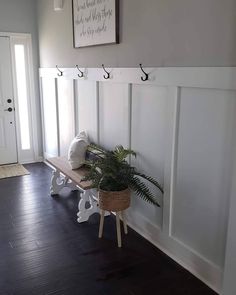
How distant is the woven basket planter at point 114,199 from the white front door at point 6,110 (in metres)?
2.73

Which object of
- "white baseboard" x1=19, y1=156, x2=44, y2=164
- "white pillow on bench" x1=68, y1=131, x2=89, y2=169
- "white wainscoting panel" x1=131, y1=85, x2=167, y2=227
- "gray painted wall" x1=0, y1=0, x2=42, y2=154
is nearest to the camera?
"white wainscoting panel" x1=131, y1=85, x2=167, y2=227

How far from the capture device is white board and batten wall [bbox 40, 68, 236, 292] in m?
1.93

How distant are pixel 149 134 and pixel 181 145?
396mm

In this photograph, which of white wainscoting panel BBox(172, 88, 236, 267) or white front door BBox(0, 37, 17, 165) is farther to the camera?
white front door BBox(0, 37, 17, 165)

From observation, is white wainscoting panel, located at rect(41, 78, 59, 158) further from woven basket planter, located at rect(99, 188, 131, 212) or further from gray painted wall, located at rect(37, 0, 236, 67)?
woven basket planter, located at rect(99, 188, 131, 212)

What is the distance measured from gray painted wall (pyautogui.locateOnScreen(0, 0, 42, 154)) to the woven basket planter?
298cm

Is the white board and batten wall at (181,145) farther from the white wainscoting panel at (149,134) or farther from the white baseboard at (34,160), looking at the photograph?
the white baseboard at (34,160)

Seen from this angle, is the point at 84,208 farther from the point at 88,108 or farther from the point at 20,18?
the point at 20,18

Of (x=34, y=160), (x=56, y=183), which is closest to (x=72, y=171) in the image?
(x=56, y=183)

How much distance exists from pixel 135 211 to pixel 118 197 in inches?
18.0

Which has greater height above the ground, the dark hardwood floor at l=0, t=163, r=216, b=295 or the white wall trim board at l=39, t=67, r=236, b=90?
the white wall trim board at l=39, t=67, r=236, b=90

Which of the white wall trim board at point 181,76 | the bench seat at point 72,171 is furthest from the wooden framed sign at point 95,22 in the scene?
the bench seat at point 72,171

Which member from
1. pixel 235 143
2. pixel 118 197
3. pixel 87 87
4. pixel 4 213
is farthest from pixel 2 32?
pixel 235 143

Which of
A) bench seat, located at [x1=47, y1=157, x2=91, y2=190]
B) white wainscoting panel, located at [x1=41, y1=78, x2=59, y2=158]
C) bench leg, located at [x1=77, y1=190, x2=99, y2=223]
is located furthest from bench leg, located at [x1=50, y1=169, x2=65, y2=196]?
white wainscoting panel, located at [x1=41, y1=78, x2=59, y2=158]
